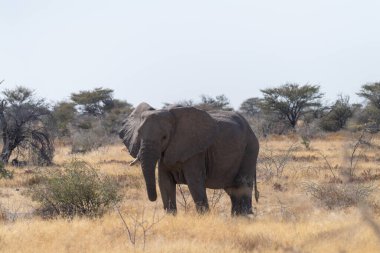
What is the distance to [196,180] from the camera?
8914mm

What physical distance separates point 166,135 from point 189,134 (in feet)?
1.38

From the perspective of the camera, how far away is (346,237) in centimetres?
700

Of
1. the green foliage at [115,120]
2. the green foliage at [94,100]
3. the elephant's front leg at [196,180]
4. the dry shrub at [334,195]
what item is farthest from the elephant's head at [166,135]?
the green foliage at [94,100]

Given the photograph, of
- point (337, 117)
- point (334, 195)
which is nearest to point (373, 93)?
point (337, 117)

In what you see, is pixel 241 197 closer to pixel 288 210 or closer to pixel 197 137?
pixel 288 210

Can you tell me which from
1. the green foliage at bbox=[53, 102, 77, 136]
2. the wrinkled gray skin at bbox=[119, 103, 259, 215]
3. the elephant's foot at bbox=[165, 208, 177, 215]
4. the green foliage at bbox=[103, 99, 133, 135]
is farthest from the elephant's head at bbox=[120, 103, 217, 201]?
the green foliage at bbox=[53, 102, 77, 136]

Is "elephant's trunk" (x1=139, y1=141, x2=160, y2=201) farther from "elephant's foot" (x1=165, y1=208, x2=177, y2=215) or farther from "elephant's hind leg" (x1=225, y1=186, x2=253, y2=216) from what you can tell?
"elephant's hind leg" (x1=225, y1=186, x2=253, y2=216)

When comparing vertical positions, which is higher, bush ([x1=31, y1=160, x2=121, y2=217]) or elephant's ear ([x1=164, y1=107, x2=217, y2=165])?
elephant's ear ([x1=164, y1=107, x2=217, y2=165])

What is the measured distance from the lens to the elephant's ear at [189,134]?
885 centimetres

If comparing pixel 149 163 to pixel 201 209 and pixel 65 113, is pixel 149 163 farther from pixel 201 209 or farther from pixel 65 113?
pixel 65 113

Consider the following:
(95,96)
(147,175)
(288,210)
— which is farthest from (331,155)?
(95,96)

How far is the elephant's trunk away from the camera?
8.38 meters

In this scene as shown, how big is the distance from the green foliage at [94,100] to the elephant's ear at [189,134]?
142 feet

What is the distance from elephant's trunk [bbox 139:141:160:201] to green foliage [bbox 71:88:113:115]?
43.8m
